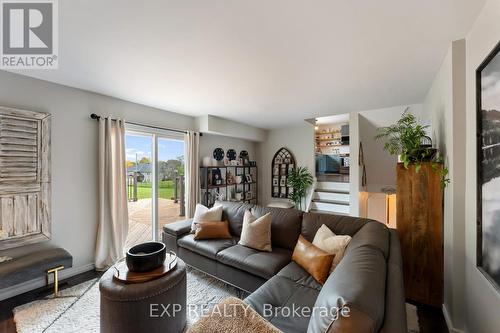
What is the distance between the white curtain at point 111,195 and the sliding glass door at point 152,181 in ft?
0.85

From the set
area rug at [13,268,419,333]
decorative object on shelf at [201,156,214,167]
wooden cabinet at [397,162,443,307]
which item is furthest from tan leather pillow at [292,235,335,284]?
decorative object on shelf at [201,156,214,167]

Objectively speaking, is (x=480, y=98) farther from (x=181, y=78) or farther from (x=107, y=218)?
(x=107, y=218)

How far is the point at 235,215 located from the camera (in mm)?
3023

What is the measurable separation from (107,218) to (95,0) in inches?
105

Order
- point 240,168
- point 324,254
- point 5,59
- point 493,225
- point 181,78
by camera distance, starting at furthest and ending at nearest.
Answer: point 240,168, point 181,78, point 5,59, point 324,254, point 493,225

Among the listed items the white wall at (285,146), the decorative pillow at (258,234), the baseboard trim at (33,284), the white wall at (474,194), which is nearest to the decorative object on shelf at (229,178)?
the white wall at (285,146)

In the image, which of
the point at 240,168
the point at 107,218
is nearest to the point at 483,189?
the point at 107,218

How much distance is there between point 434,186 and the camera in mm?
2121

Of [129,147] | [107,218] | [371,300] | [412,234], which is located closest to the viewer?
[371,300]

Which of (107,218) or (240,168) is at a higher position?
(240,168)

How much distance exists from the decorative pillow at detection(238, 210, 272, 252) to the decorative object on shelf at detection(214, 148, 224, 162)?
252 cm

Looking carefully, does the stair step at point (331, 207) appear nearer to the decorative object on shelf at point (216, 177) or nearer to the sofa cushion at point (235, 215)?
the decorative object on shelf at point (216, 177)

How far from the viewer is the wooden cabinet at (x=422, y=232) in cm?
211

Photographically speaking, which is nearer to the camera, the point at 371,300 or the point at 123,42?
the point at 371,300
